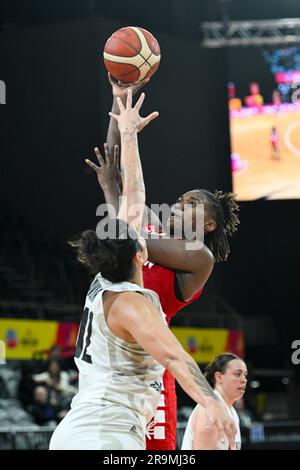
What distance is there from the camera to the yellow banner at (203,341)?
12.2 meters

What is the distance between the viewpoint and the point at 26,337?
35.1 ft

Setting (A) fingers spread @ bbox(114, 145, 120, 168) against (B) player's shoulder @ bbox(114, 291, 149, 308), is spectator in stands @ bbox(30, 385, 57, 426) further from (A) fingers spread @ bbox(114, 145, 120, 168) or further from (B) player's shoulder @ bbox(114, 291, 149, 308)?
(B) player's shoulder @ bbox(114, 291, 149, 308)

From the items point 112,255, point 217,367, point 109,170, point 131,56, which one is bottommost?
point 217,367

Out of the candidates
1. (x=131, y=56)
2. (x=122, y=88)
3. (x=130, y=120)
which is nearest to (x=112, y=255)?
(x=130, y=120)

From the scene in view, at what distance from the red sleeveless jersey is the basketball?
96 centimetres

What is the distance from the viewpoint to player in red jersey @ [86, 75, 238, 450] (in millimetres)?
3811

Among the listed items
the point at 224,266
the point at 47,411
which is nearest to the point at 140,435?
the point at 47,411

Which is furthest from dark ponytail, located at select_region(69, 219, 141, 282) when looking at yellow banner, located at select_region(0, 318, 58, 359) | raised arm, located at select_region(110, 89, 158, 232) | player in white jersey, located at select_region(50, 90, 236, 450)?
yellow banner, located at select_region(0, 318, 58, 359)

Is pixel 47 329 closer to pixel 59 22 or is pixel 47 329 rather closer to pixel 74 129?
pixel 74 129

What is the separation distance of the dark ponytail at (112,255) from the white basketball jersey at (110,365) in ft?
0.13

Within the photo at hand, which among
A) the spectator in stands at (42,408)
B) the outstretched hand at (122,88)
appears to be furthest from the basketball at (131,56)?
the spectator in stands at (42,408)

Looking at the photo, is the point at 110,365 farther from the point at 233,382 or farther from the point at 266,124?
the point at 266,124

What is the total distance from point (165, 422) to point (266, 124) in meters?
9.54
